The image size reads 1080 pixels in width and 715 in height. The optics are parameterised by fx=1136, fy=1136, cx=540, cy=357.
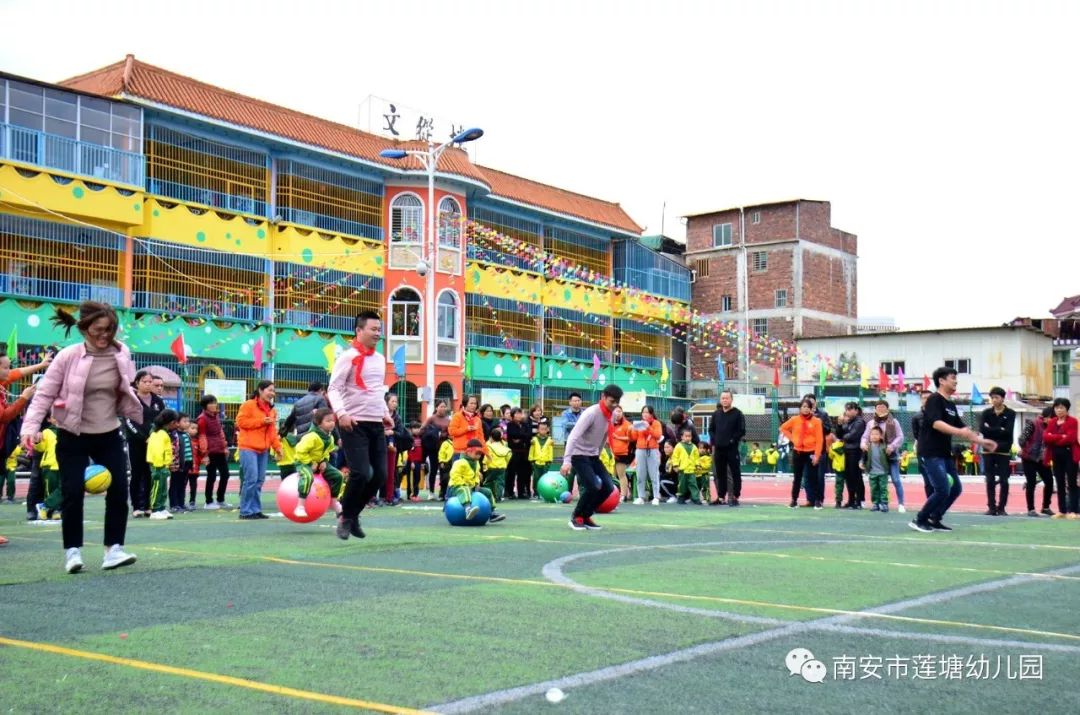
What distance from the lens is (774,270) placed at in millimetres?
58125

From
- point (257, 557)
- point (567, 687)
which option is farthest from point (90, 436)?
point (567, 687)

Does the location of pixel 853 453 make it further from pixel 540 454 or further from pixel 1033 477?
pixel 540 454

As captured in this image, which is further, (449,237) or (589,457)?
(449,237)

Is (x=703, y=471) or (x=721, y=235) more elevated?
(x=721, y=235)

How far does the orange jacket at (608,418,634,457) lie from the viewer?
21266 mm

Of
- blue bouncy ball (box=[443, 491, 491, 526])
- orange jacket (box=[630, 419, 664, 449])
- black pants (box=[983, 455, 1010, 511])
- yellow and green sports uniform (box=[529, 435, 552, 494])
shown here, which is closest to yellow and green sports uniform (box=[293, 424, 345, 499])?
blue bouncy ball (box=[443, 491, 491, 526])

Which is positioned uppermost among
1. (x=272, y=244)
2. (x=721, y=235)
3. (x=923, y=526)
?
(x=721, y=235)

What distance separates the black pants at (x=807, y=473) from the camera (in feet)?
64.8

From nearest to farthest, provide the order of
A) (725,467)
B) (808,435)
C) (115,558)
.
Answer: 1. (115,558)
2. (808,435)
3. (725,467)

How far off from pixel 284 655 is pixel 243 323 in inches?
1278

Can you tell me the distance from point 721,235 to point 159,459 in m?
47.6

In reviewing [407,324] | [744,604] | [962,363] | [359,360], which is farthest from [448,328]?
[744,604]

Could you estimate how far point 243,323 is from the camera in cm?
3659

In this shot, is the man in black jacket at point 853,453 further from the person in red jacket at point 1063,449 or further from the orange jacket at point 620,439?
the orange jacket at point 620,439
